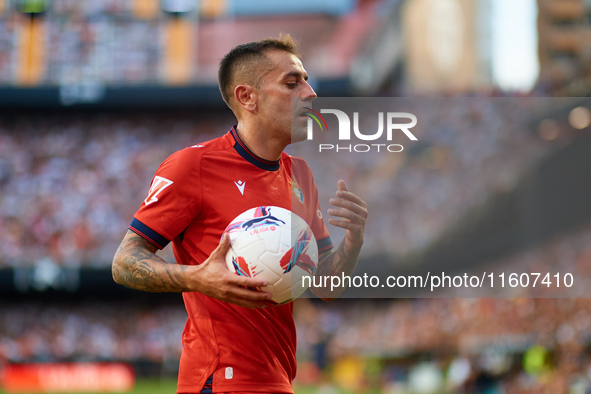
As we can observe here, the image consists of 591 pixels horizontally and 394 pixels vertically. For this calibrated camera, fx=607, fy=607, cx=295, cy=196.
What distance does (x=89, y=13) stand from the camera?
2338 centimetres

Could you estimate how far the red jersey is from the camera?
269 cm

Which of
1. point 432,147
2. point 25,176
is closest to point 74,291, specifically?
point 25,176

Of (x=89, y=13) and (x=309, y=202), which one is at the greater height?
(x=89, y=13)

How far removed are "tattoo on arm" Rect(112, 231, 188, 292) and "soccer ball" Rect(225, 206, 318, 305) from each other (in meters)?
0.24

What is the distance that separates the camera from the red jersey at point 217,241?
2.69 meters

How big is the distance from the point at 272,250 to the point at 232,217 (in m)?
0.28

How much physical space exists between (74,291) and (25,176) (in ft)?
13.7

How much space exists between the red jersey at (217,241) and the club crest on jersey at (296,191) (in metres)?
0.06

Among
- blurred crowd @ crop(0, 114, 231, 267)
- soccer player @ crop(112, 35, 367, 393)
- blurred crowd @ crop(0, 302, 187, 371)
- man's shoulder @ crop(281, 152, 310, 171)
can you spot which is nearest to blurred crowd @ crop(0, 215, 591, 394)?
blurred crowd @ crop(0, 302, 187, 371)

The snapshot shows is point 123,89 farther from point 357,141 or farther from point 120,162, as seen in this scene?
point 357,141

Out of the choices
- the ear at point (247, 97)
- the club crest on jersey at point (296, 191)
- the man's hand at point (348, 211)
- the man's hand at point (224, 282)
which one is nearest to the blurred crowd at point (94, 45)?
the ear at point (247, 97)

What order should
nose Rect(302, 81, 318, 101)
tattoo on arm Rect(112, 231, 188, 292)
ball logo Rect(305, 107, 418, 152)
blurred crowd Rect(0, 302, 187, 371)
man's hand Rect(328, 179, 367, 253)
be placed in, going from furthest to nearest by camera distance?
blurred crowd Rect(0, 302, 187, 371) → ball logo Rect(305, 107, 418, 152) → nose Rect(302, 81, 318, 101) → man's hand Rect(328, 179, 367, 253) → tattoo on arm Rect(112, 231, 188, 292)

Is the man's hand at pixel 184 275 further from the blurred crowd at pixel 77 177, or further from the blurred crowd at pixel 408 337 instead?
the blurred crowd at pixel 77 177

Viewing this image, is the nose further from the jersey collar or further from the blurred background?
the blurred background
